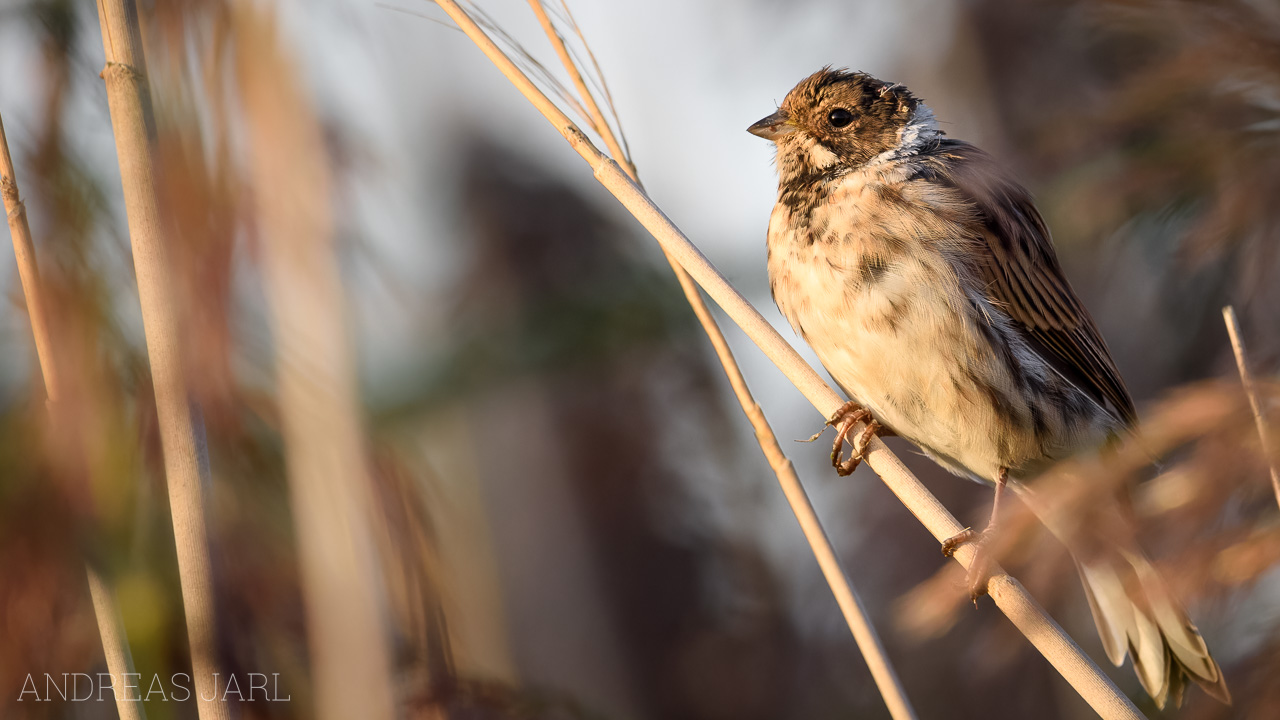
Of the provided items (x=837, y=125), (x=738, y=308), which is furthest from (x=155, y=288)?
(x=837, y=125)

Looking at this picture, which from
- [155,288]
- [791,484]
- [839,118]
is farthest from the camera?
[839,118]

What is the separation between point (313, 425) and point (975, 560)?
1171mm

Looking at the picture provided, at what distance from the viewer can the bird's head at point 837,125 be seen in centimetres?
232

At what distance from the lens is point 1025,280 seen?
2303 mm

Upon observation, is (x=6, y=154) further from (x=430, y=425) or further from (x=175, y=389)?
(x=430, y=425)

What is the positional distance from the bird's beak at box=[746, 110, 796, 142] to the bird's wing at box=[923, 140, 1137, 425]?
1.20 ft

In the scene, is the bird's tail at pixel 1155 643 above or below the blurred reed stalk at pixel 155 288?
below

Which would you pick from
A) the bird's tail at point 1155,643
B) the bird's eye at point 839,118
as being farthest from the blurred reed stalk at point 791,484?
the bird's eye at point 839,118

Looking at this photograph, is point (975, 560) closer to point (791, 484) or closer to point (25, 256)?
point (791, 484)

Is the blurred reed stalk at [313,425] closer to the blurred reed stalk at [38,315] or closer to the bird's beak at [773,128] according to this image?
the blurred reed stalk at [38,315]

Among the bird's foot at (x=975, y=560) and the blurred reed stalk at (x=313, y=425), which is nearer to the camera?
the bird's foot at (x=975, y=560)

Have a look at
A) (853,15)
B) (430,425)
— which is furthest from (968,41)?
(430,425)

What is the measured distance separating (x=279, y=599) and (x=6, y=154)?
2.51ft

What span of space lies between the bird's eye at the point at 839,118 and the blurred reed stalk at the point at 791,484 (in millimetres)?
918
